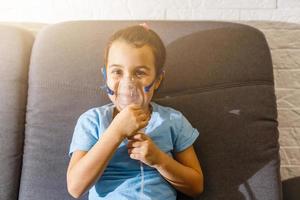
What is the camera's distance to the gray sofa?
1080mm

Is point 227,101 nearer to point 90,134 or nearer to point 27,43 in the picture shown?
point 90,134

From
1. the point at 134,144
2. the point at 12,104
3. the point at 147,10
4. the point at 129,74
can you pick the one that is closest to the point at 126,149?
the point at 134,144

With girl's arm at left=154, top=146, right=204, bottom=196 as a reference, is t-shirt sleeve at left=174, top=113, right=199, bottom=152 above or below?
above

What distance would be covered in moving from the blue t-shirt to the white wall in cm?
46

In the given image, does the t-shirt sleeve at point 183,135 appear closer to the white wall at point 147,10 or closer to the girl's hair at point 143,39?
the girl's hair at point 143,39

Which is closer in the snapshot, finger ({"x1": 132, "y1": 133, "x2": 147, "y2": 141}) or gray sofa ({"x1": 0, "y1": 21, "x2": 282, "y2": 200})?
finger ({"x1": 132, "y1": 133, "x2": 147, "y2": 141})

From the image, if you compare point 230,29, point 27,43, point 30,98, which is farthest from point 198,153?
point 27,43

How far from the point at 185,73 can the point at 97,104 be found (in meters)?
0.28

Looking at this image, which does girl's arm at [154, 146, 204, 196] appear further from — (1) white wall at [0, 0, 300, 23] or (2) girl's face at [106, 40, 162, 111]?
(1) white wall at [0, 0, 300, 23]

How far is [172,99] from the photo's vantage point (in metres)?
1.15

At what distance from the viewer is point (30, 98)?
3.84ft

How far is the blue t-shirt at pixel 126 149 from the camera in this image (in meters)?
0.98

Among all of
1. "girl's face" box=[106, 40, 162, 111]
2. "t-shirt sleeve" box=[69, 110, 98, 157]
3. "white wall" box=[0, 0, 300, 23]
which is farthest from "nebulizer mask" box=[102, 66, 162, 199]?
"white wall" box=[0, 0, 300, 23]

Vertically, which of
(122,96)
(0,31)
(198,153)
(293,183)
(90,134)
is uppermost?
(0,31)
